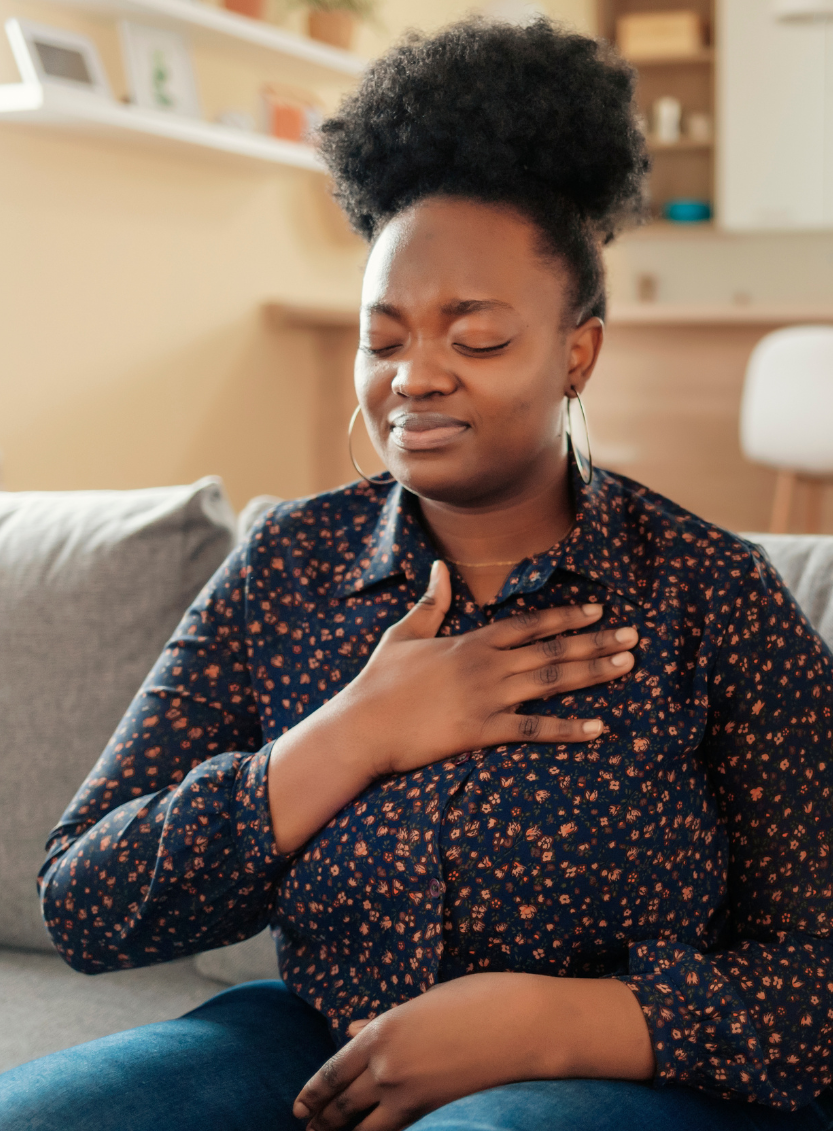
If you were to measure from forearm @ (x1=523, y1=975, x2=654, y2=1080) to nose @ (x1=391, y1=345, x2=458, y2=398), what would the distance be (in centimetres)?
45

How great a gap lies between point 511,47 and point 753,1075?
84 cm

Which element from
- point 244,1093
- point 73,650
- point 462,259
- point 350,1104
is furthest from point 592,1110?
point 73,650

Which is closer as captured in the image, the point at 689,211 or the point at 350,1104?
the point at 350,1104

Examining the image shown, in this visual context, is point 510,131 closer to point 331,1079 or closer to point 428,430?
point 428,430

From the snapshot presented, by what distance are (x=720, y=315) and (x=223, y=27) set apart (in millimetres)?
1619

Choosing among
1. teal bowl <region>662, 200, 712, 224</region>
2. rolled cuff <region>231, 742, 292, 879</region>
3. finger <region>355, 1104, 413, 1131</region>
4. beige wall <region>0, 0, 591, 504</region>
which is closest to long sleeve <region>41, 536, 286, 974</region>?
rolled cuff <region>231, 742, 292, 879</region>

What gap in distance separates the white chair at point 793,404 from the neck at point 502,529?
216 cm

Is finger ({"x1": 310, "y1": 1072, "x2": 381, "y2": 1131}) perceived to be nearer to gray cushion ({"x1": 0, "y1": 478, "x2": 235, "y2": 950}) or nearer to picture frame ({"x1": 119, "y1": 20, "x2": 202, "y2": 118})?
gray cushion ({"x1": 0, "y1": 478, "x2": 235, "y2": 950})

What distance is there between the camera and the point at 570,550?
0.99m

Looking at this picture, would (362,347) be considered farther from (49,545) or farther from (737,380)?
(737,380)

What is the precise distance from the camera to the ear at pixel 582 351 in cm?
101

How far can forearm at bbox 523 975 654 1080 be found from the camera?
2.74ft

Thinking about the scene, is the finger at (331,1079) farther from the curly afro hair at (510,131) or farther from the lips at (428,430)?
the curly afro hair at (510,131)

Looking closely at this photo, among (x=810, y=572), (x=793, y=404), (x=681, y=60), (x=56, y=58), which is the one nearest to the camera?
(x=810, y=572)
